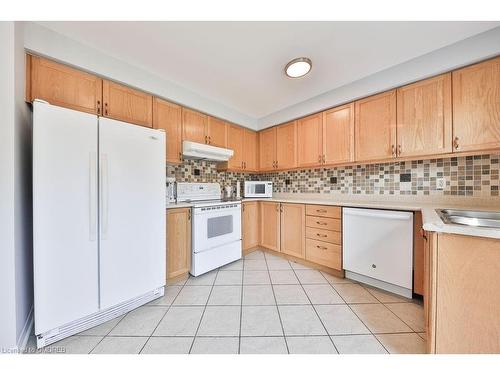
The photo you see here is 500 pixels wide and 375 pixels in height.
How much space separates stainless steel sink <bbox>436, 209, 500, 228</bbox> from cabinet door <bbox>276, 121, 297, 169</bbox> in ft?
5.84

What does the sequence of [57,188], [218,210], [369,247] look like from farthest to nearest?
[218,210] < [369,247] < [57,188]

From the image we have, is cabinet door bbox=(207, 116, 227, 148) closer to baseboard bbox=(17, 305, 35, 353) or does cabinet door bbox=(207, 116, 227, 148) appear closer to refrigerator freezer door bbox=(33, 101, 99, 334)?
refrigerator freezer door bbox=(33, 101, 99, 334)

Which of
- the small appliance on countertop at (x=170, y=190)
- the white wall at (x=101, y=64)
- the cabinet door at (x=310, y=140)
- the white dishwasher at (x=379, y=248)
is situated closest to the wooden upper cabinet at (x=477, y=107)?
the white dishwasher at (x=379, y=248)

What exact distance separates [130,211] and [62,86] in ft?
3.91

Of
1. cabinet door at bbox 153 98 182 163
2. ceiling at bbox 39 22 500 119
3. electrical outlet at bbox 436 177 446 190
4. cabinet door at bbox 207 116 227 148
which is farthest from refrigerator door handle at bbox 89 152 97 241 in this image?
electrical outlet at bbox 436 177 446 190

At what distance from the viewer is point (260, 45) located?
159cm

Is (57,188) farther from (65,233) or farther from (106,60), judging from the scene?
(106,60)

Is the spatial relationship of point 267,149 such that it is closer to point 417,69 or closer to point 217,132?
point 217,132

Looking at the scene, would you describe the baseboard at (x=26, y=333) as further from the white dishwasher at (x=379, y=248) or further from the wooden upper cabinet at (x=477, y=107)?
the wooden upper cabinet at (x=477, y=107)

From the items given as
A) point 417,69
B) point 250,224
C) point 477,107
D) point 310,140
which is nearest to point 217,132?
point 310,140

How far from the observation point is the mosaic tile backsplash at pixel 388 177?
1.77m

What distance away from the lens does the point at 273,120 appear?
311 centimetres
